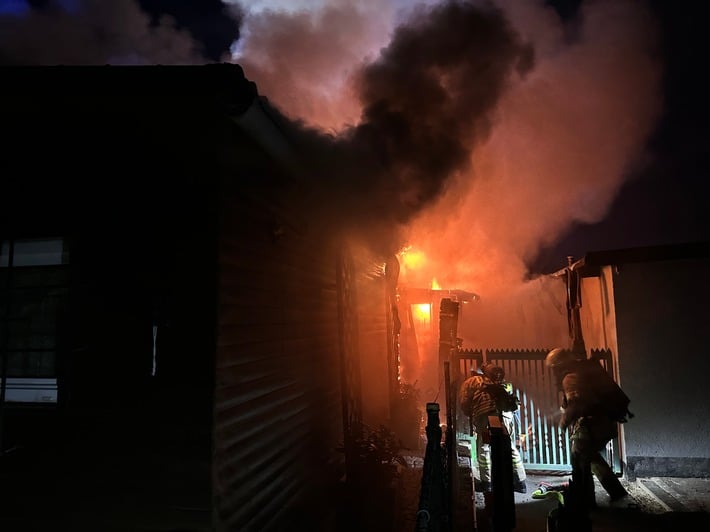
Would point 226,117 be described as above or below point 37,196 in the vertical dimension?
above

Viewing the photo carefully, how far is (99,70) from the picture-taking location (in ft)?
9.89

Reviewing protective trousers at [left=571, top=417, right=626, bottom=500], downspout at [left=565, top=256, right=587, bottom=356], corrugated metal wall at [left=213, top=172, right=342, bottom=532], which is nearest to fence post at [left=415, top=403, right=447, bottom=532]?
corrugated metal wall at [left=213, top=172, right=342, bottom=532]

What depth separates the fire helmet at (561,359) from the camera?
9502 mm

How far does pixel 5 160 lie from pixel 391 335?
9.39 m

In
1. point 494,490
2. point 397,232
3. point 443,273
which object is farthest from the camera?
point 443,273

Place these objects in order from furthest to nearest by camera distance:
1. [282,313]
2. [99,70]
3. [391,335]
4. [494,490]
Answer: [391,335] < [282,313] < [494,490] < [99,70]

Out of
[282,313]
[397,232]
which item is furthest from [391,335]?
[282,313]

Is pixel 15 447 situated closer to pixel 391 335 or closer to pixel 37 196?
pixel 37 196

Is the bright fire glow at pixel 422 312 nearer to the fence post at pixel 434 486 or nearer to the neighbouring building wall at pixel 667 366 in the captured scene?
the neighbouring building wall at pixel 667 366

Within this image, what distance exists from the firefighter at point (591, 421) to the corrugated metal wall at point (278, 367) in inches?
163

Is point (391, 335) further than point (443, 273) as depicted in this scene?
No

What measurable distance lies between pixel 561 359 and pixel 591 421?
1725mm

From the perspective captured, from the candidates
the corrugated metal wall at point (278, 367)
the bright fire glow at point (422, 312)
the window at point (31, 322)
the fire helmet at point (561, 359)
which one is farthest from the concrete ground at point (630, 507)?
the bright fire glow at point (422, 312)

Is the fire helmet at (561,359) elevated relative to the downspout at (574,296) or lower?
lower
